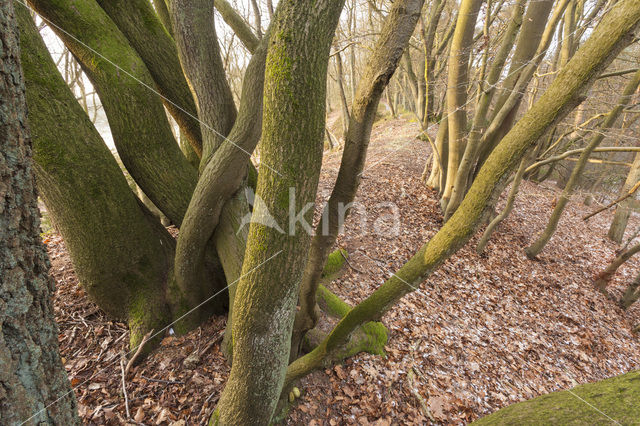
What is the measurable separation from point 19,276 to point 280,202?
1.00 m

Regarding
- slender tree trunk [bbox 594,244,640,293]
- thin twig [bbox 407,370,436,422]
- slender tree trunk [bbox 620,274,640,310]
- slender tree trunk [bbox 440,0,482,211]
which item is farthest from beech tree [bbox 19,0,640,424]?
slender tree trunk [bbox 620,274,640,310]

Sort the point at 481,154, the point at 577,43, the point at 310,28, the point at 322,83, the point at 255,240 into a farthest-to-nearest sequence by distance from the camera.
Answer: the point at 481,154 < the point at 577,43 < the point at 255,240 < the point at 322,83 < the point at 310,28

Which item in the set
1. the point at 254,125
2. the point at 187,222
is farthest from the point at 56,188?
the point at 254,125

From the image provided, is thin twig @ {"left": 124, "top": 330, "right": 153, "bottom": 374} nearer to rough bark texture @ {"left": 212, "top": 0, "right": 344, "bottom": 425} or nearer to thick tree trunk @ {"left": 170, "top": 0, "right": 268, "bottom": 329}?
thick tree trunk @ {"left": 170, "top": 0, "right": 268, "bottom": 329}

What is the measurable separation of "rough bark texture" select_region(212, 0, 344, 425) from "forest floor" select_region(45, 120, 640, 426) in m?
0.84

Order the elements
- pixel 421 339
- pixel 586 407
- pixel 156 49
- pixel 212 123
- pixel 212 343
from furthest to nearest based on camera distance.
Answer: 1. pixel 421 339
2. pixel 156 49
3. pixel 212 343
4. pixel 212 123
5. pixel 586 407

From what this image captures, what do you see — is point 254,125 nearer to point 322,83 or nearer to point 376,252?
point 322,83

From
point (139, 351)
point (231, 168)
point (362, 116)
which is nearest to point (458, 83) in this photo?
point (362, 116)

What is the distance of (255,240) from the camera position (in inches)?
62.1

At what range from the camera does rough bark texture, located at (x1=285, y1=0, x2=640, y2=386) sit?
1285 mm

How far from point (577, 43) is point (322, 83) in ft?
24.0

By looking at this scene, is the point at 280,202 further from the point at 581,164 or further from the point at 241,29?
the point at 581,164

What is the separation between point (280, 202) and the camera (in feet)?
4.80

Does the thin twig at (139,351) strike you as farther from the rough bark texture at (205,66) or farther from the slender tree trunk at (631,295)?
the slender tree trunk at (631,295)
